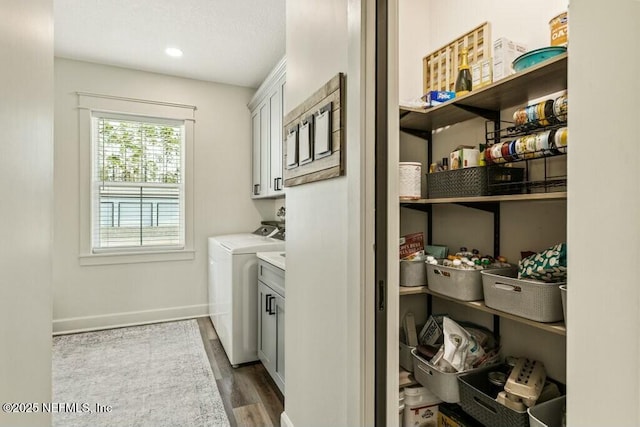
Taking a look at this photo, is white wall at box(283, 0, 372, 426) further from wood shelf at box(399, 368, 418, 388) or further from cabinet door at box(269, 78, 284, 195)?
cabinet door at box(269, 78, 284, 195)

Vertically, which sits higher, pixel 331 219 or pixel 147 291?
pixel 331 219

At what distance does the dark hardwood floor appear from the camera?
2.00m

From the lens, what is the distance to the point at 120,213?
3.55m

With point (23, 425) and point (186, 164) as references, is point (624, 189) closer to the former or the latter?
point (23, 425)

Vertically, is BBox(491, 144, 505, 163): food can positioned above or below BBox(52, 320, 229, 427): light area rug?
above

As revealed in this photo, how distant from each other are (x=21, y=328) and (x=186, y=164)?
3.36 meters

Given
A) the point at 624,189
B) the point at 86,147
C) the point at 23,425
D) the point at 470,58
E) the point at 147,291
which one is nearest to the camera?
the point at 624,189

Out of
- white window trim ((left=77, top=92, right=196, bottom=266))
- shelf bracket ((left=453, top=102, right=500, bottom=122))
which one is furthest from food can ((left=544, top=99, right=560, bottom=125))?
white window trim ((left=77, top=92, right=196, bottom=266))

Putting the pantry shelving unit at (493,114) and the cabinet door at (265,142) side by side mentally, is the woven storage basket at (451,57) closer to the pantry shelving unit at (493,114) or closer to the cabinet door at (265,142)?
the pantry shelving unit at (493,114)

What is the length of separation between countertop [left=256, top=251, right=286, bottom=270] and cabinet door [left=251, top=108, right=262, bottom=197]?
1.23 metres

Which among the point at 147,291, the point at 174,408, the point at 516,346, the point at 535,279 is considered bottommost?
the point at 174,408

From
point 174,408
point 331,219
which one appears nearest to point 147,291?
point 174,408

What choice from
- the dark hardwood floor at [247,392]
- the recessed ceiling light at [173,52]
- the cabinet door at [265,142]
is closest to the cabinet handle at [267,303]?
the dark hardwood floor at [247,392]

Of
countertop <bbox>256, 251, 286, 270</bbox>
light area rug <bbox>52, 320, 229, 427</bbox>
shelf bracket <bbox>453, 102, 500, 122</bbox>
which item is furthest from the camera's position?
countertop <bbox>256, 251, 286, 270</bbox>
